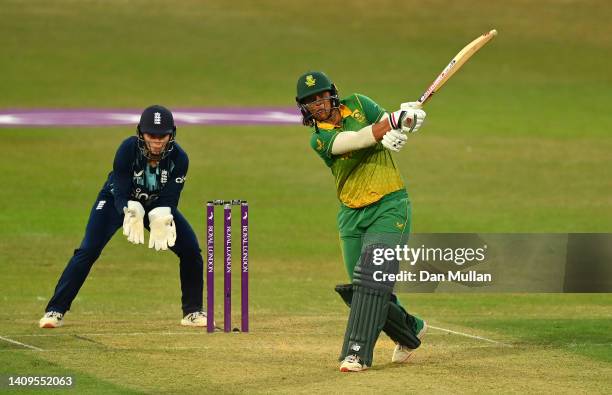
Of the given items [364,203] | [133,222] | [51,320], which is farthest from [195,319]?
[364,203]

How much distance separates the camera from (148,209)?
10.9 metres

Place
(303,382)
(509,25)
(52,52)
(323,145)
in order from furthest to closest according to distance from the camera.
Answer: (509,25) < (52,52) < (323,145) < (303,382)

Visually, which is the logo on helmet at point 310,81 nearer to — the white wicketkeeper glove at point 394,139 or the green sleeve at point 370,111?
the green sleeve at point 370,111

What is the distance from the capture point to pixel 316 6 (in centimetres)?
3975

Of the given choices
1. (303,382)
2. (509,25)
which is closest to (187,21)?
(509,25)

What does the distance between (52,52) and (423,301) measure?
21.6 meters

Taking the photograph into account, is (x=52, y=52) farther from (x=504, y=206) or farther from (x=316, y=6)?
(x=504, y=206)

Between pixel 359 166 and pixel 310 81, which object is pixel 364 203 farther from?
pixel 310 81

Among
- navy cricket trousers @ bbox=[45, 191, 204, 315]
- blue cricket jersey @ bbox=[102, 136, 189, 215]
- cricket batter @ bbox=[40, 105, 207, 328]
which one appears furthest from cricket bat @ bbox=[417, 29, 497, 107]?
navy cricket trousers @ bbox=[45, 191, 204, 315]

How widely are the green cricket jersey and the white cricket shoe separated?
93.7 inches

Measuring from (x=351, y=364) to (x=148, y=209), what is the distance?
8.46 ft

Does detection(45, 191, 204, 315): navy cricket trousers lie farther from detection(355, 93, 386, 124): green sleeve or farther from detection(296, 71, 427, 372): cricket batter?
detection(355, 93, 386, 124): green sleeve

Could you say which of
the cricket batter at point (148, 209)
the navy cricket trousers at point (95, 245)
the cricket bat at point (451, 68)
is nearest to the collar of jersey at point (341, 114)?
the cricket bat at point (451, 68)

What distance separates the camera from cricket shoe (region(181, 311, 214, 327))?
446 inches
